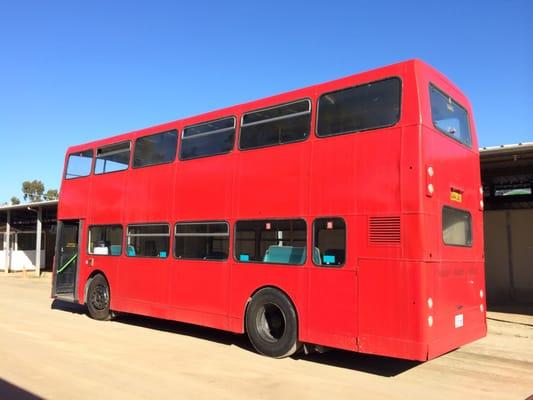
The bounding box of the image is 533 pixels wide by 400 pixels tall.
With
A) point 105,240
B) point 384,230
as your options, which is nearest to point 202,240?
point 105,240

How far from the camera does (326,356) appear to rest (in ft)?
26.0

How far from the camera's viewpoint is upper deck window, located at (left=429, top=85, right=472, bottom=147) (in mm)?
6773

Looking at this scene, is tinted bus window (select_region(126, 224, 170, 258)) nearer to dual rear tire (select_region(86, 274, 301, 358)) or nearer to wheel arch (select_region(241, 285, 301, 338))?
wheel arch (select_region(241, 285, 301, 338))

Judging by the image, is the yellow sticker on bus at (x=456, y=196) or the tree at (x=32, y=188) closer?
the yellow sticker on bus at (x=456, y=196)

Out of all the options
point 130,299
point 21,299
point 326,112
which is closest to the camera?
point 326,112

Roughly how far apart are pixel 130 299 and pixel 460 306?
21.9ft

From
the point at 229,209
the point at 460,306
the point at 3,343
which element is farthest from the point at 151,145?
the point at 460,306

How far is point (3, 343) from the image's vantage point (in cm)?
839

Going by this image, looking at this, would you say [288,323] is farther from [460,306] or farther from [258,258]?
[460,306]

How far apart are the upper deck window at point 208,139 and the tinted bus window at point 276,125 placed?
343 millimetres

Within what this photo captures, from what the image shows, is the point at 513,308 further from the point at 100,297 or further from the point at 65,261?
the point at 65,261

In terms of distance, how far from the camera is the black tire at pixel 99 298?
36.8 feet

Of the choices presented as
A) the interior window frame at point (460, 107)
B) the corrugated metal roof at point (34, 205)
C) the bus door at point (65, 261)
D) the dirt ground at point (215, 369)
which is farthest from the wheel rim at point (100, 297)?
the corrugated metal roof at point (34, 205)

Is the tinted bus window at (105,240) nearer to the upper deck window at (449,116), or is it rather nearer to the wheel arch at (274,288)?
the wheel arch at (274,288)
